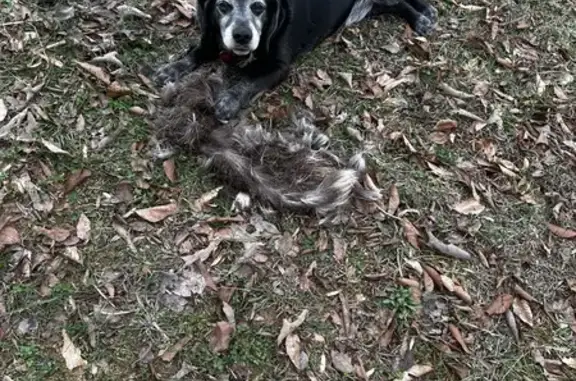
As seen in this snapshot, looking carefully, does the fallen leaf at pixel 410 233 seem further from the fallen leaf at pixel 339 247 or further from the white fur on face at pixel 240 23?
the white fur on face at pixel 240 23

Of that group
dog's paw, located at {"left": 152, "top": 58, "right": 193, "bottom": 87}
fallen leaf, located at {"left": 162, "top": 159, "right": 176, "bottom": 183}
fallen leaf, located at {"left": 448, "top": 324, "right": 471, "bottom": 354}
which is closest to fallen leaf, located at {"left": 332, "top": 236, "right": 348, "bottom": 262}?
fallen leaf, located at {"left": 448, "top": 324, "right": 471, "bottom": 354}

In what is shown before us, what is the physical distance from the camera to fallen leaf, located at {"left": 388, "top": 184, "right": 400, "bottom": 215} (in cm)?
344

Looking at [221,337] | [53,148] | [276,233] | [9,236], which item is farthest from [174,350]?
[53,148]

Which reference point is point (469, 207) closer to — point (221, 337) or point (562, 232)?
point (562, 232)

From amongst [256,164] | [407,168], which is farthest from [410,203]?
[256,164]

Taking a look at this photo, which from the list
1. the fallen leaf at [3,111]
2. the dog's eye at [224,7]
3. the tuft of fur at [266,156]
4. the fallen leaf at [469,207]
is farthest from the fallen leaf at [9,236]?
the fallen leaf at [469,207]

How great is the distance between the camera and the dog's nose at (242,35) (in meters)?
3.37

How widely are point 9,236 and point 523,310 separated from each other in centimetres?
259

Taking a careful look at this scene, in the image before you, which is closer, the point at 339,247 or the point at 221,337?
the point at 221,337

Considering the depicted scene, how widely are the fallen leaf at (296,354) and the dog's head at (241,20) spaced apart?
1598 mm

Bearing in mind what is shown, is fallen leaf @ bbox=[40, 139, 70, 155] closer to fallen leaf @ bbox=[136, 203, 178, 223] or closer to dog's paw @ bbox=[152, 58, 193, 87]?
fallen leaf @ bbox=[136, 203, 178, 223]

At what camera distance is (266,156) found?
3402mm

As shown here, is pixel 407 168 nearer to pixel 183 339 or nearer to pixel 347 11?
pixel 347 11

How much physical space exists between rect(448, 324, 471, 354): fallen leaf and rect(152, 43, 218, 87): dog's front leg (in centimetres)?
208
